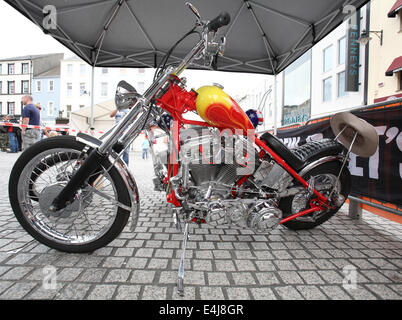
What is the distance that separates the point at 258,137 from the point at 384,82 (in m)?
10.7

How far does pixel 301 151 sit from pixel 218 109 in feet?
3.56

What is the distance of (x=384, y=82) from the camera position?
31.6 ft

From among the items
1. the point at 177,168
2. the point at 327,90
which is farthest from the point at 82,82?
the point at 177,168

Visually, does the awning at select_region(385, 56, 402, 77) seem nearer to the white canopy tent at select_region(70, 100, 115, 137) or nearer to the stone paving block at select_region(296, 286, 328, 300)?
the stone paving block at select_region(296, 286, 328, 300)

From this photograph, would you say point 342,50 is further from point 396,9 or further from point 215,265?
point 215,265

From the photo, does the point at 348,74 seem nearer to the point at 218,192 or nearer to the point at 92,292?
the point at 218,192

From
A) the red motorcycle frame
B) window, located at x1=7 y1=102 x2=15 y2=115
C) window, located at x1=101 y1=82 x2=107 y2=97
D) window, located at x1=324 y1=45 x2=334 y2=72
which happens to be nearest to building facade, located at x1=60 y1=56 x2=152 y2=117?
window, located at x1=101 y1=82 x2=107 y2=97

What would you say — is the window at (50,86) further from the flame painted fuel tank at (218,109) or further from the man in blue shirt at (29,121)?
the flame painted fuel tank at (218,109)

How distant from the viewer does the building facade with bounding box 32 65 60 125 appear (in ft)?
115

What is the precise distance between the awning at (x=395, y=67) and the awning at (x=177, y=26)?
673cm

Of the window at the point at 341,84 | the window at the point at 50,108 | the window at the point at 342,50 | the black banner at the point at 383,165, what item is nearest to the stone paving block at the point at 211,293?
the black banner at the point at 383,165

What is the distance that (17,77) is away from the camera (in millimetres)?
39469

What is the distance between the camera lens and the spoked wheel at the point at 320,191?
229cm

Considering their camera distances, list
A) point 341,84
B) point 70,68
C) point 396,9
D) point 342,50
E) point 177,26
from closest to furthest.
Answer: point 177,26 < point 396,9 < point 342,50 < point 341,84 < point 70,68
